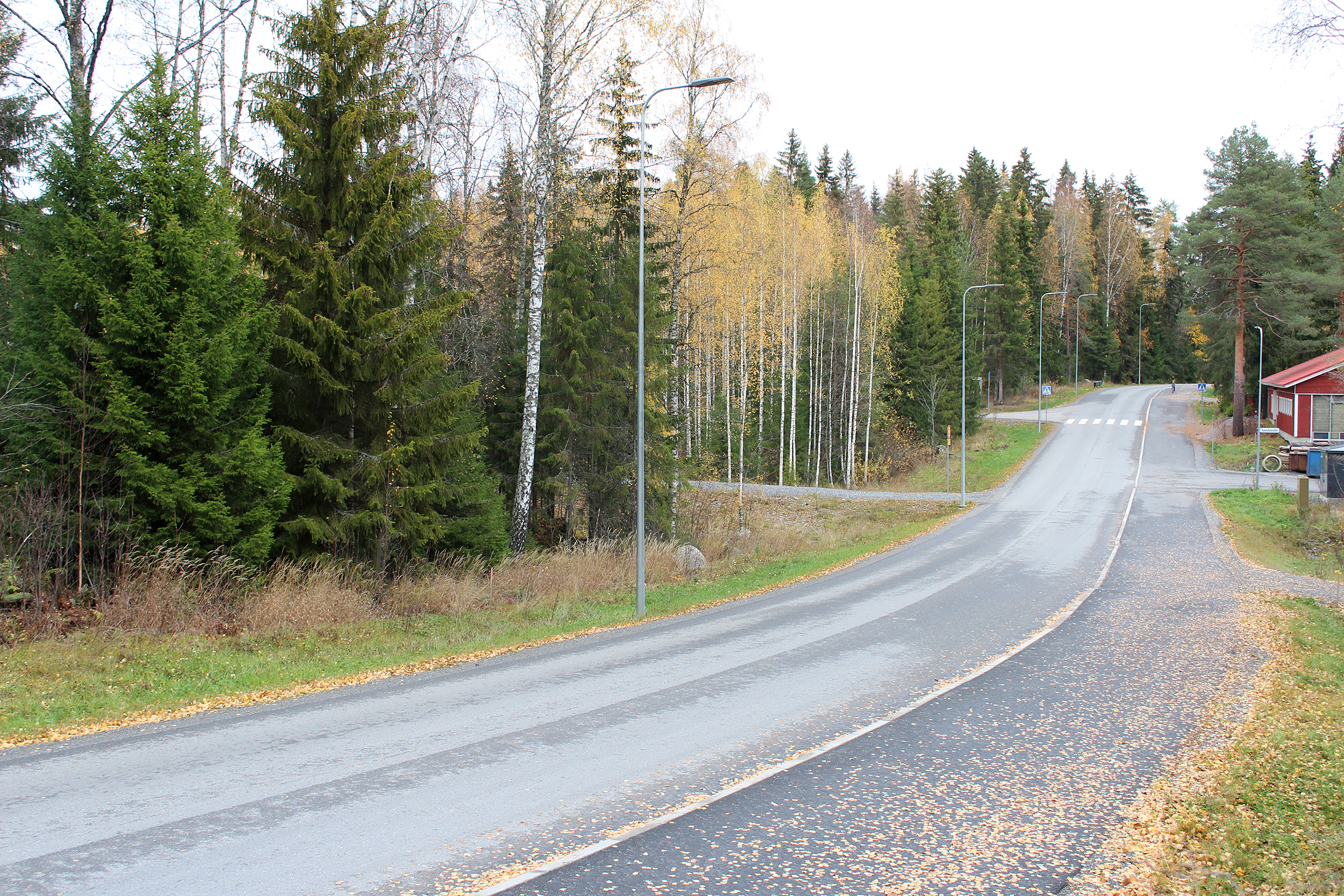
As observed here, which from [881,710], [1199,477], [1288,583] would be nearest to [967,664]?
[881,710]

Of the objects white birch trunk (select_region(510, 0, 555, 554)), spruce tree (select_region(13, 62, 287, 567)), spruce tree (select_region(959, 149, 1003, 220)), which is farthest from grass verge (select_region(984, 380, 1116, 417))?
spruce tree (select_region(13, 62, 287, 567))

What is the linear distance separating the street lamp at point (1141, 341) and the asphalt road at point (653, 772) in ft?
260

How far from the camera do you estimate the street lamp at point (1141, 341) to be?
79.1m

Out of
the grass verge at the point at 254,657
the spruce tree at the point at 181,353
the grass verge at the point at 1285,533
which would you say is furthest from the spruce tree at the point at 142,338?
the grass verge at the point at 1285,533

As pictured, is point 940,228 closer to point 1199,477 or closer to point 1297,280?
point 1297,280

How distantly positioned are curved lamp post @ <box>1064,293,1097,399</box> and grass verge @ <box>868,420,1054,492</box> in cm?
2523

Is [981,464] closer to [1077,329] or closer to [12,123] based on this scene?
[12,123]

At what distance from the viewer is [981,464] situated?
41.3 m

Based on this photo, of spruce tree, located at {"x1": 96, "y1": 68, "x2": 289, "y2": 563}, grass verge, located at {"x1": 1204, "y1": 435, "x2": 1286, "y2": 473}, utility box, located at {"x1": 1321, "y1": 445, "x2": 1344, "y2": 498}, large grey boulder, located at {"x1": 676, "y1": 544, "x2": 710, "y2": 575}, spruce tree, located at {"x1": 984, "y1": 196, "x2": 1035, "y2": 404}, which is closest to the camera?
spruce tree, located at {"x1": 96, "y1": 68, "x2": 289, "y2": 563}

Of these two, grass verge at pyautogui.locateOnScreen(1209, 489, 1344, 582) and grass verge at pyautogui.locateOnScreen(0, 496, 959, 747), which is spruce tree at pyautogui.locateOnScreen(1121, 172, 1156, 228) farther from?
grass verge at pyautogui.locateOnScreen(0, 496, 959, 747)

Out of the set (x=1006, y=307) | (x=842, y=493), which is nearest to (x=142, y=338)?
(x=842, y=493)

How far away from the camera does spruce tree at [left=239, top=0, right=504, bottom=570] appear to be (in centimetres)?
1218

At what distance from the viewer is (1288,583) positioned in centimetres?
1614

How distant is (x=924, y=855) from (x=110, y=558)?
1109 centimetres
